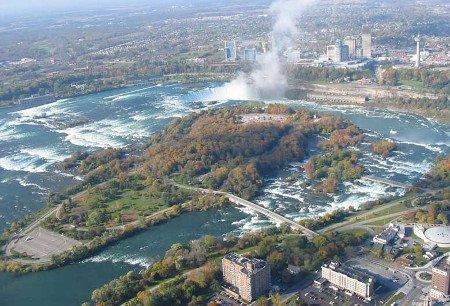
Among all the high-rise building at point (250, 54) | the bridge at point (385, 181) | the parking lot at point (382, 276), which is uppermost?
the high-rise building at point (250, 54)

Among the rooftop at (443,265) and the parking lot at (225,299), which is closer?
the rooftop at (443,265)

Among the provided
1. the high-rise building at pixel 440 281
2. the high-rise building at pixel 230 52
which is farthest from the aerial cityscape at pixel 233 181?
the high-rise building at pixel 230 52

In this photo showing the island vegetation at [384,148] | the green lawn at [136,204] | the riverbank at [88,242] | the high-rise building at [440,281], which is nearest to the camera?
the high-rise building at [440,281]

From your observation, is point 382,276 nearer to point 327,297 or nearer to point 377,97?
point 327,297

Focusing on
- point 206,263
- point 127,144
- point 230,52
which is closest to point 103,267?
point 206,263

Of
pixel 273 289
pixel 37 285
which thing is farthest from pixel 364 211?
pixel 37 285

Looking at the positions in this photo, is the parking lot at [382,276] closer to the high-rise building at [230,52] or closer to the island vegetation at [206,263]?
the island vegetation at [206,263]

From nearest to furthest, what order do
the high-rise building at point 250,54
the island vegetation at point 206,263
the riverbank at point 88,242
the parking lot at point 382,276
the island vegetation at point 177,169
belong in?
the parking lot at point 382,276 < the island vegetation at point 206,263 < the riverbank at point 88,242 < the island vegetation at point 177,169 < the high-rise building at point 250,54

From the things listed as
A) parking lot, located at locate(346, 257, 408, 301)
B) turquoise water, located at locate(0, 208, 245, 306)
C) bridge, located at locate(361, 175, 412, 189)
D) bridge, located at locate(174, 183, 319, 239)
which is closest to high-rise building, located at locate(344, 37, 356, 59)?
bridge, located at locate(361, 175, 412, 189)
